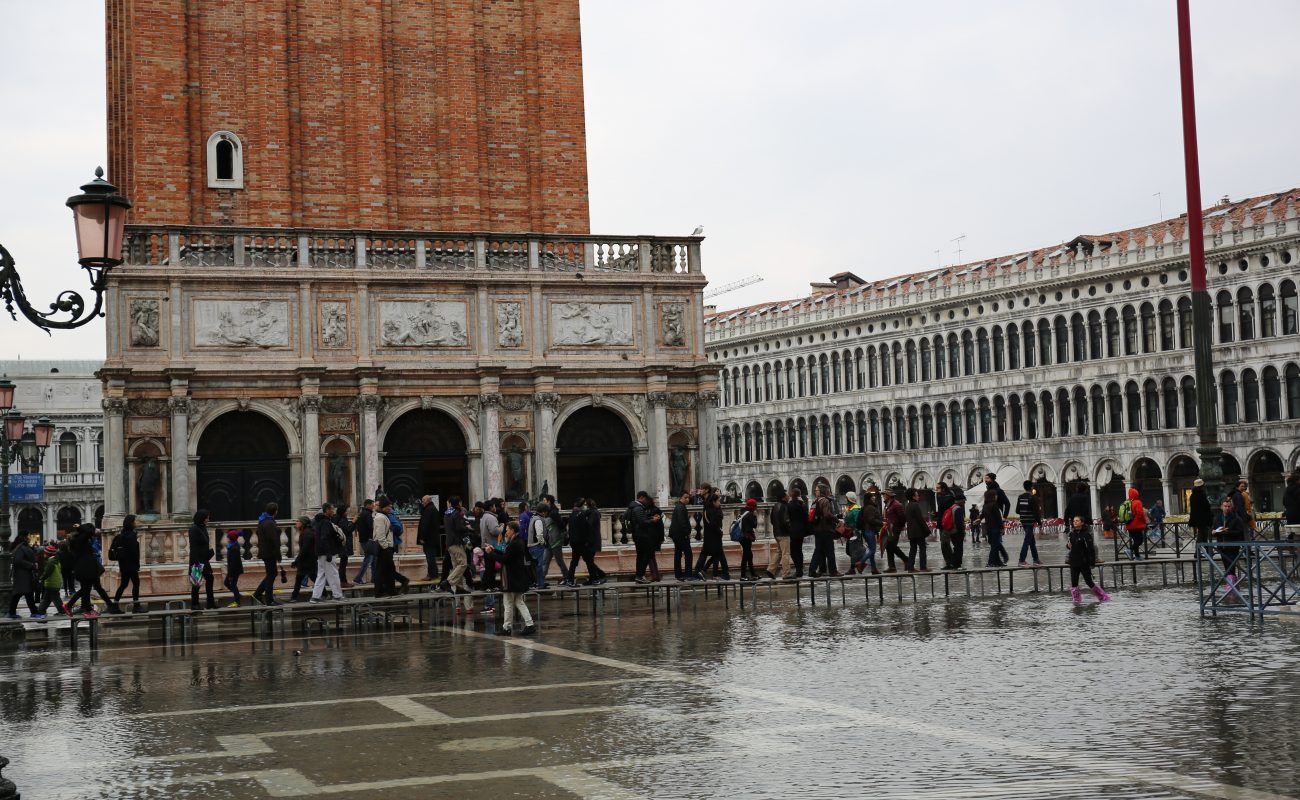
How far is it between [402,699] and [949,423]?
7651cm

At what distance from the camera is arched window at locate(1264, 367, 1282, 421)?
70188 mm

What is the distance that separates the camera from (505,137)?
3572cm

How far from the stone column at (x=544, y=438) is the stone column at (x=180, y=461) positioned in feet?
22.0

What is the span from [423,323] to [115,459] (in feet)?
21.0

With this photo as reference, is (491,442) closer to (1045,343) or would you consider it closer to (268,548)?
(268,548)

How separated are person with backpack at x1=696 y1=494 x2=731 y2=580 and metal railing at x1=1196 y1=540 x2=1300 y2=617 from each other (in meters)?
9.04

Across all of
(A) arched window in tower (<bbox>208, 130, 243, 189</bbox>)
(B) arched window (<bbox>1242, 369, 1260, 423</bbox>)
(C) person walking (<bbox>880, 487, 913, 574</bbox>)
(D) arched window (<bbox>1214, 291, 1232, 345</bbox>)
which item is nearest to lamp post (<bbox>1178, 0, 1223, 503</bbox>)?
(C) person walking (<bbox>880, 487, 913, 574</bbox>)

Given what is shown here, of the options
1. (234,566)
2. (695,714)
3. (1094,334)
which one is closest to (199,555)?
(234,566)

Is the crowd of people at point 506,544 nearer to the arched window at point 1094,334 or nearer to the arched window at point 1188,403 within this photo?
the arched window at point 1188,403

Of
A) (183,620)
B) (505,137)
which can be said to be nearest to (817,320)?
(505,137)

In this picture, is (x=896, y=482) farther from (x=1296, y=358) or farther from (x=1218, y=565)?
(x=1218, y=565)

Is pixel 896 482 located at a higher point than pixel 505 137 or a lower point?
lower

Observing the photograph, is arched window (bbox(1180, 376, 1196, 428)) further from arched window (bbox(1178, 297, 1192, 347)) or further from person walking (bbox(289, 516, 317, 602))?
person walking (bbox(289, 516, 317, 602))

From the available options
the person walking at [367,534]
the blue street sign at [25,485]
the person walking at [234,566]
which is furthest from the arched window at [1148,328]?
the person walking at [234,566]
